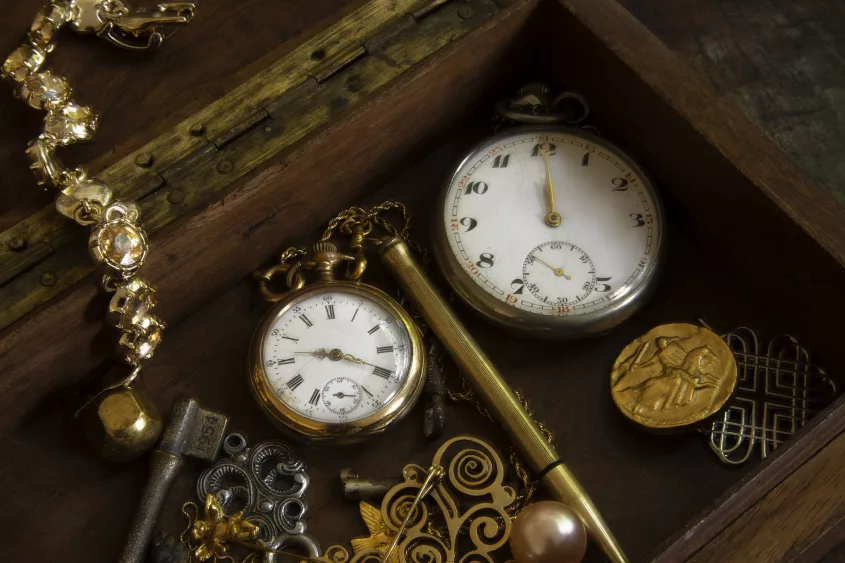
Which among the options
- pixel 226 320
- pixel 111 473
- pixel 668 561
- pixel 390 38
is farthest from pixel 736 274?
pixel 111 473

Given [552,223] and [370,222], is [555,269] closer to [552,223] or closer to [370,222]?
[552,223]

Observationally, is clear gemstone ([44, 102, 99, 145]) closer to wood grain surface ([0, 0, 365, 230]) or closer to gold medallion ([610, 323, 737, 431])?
wood grain surface ([0, 0, 365, 230])

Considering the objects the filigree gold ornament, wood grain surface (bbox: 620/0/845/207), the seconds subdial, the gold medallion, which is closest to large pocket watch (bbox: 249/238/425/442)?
the filigree gold ornament

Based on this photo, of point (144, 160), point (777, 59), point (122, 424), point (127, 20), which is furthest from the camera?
point (777, 59)

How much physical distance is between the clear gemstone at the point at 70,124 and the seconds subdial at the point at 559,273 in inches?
30.3

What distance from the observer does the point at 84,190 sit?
1555 mm

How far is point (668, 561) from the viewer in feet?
4.21

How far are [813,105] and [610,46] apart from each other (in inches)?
19.8

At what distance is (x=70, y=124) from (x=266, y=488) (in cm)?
→ 68

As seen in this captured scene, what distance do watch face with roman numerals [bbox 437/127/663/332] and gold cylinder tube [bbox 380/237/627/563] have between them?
0.19 ft

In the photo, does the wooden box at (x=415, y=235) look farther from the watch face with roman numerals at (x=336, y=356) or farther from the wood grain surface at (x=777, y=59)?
the wood grain surface at (x=777, y=59)

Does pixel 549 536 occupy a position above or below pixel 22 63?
below

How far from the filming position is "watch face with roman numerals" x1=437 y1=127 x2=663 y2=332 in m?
1.62

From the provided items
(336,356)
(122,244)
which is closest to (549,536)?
(336,356)
